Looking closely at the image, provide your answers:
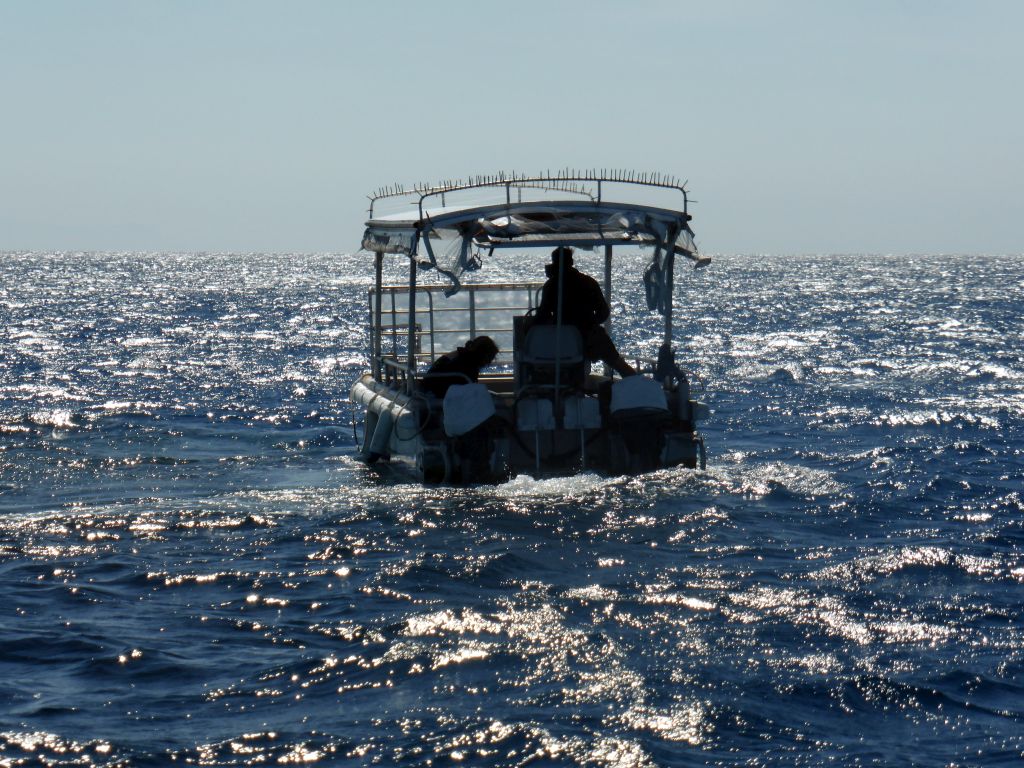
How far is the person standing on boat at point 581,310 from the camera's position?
15359mm

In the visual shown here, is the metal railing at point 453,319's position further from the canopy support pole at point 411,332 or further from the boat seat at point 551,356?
the boat seat at point 551,356

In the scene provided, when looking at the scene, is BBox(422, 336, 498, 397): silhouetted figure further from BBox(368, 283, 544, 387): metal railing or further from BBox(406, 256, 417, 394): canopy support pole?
BBox(368, 283, 544, 387): metal railing

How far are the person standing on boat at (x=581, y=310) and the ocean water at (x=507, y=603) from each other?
4.79ft

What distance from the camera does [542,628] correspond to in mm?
9609

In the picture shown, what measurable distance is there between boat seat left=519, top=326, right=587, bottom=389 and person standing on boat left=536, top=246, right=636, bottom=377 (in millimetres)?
205

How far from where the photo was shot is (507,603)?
405 inches

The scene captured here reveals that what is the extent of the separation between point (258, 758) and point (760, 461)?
38.9 feet

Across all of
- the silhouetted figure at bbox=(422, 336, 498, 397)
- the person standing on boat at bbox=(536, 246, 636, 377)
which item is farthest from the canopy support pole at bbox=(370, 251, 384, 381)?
the person standing on boat at bbox=(536, 246, 636, 377)

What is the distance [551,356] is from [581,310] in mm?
690

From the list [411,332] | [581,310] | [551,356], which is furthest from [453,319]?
[551,356]

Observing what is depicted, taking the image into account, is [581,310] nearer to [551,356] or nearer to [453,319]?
[551,356]

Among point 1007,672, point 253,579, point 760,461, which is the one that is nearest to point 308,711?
point 253,579

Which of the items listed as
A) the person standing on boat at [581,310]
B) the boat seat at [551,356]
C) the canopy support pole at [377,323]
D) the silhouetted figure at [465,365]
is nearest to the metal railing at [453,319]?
the canopy support pole at [377,323]

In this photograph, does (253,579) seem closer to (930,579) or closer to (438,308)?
(930,579)
